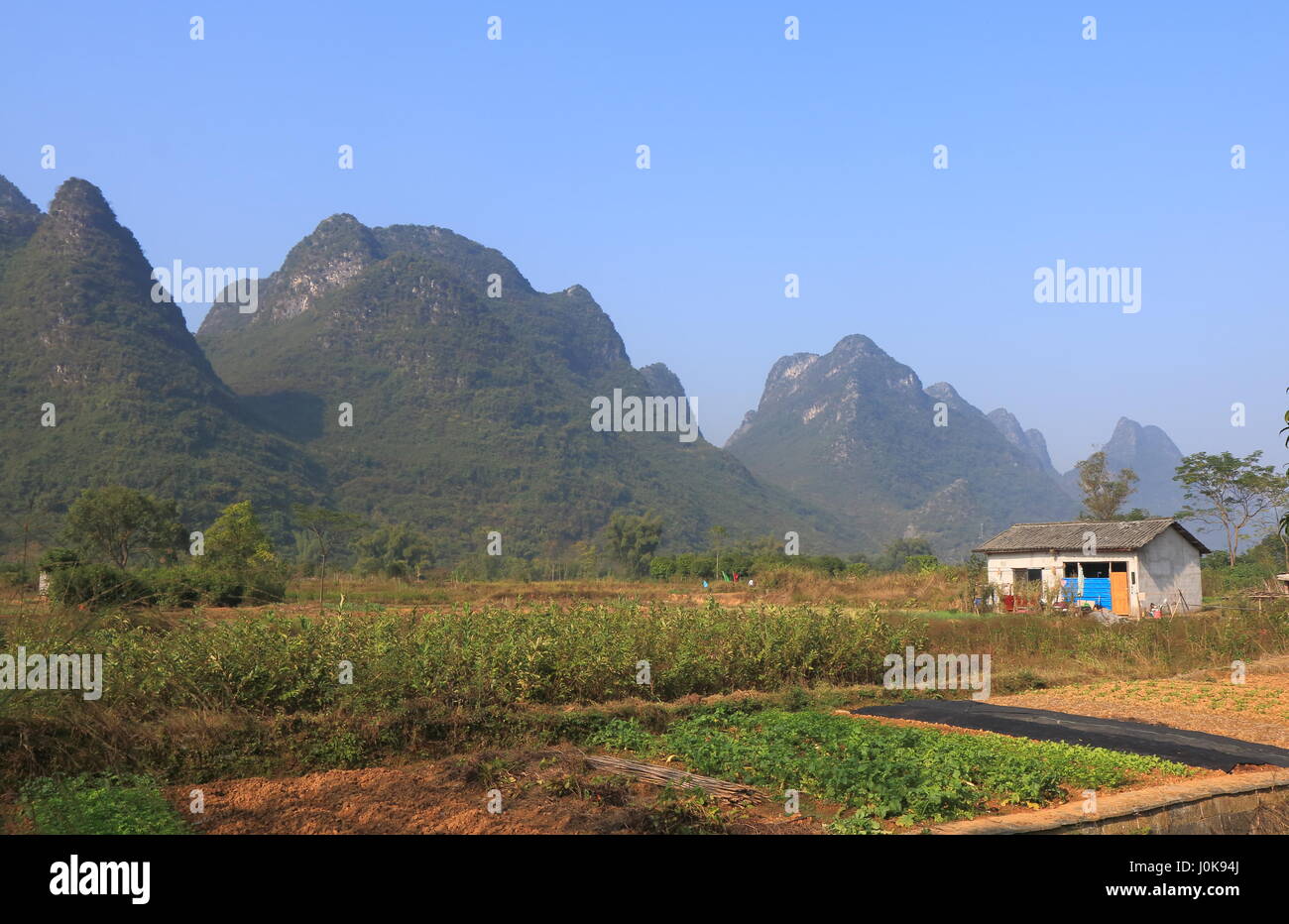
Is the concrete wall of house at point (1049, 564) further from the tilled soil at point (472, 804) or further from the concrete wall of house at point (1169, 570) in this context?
the tilled soil at point (472, 804)

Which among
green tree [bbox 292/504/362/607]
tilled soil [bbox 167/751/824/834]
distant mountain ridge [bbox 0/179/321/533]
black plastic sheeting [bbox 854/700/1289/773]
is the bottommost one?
black plastic sheeting [bbox 854/700/1289/773]

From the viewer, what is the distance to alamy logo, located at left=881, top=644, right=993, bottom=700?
1341cm

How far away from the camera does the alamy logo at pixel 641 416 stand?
364ft

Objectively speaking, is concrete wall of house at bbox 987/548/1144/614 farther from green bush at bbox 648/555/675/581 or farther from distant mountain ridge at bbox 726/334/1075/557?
distant mountain ridge at bbox 726/334/1075/557

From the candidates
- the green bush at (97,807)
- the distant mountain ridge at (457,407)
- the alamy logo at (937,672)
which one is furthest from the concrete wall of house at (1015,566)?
the distant mountain ridge at (457,407)

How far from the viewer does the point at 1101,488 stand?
52.2m

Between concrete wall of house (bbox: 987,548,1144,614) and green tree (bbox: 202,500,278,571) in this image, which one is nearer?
concrete wall of house (bbox: 987,548,1144,614)

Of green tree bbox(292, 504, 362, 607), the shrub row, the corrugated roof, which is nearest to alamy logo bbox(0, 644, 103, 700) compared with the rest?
the shrub row

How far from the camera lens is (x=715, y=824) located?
19.9 feet

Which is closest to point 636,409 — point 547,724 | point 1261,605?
point 1261,605
